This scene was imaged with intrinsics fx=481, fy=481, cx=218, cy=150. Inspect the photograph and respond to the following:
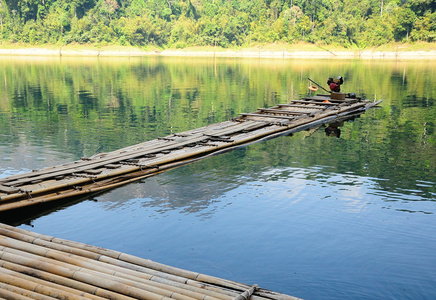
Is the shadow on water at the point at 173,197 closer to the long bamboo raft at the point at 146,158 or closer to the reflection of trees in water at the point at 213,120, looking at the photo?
the reflection of trees in water at the point at 213,120

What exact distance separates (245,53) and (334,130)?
114m

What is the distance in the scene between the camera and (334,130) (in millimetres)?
25078

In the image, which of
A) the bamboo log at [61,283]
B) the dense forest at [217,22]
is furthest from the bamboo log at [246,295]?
the dense forest at [217,22]

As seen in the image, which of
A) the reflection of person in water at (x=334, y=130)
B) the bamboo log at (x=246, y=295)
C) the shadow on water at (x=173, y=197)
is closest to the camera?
the bamboo log at (x=246, y=295)

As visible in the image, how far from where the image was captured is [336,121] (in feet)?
90.3

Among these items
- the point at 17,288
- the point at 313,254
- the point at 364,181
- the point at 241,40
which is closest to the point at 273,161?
the point at 364,181

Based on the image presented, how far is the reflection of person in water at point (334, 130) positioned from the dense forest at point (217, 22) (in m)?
99.4

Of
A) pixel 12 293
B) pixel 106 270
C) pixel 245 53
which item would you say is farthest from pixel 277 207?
pixel 245 53

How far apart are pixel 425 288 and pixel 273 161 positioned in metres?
9.65

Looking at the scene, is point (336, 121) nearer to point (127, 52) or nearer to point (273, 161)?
point (273, 161)

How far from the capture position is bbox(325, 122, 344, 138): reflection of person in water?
78.8ft

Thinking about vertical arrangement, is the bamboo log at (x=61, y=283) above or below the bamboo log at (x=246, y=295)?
below

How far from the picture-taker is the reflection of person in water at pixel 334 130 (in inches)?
946

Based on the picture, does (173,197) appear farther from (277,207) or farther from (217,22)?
(217,22)
